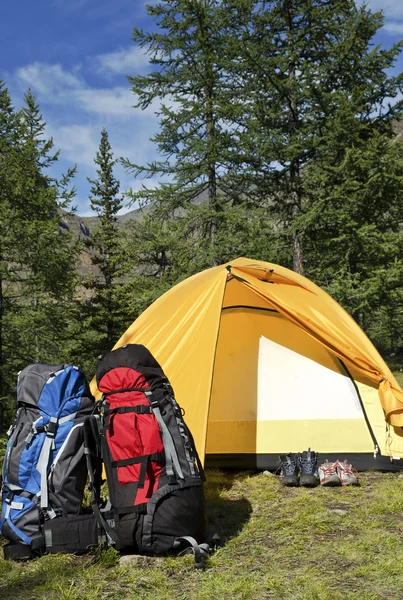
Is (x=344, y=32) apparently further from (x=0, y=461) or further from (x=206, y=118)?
(x=0, y=461)

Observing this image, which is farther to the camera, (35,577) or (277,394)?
(277,394)

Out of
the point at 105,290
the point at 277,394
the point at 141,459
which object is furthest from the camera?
the point at 105,290

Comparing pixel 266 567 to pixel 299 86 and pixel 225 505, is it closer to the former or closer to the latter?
pixel 225 505

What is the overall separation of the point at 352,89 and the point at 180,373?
424 inches

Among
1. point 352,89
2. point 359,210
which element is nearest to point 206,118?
point 352,89

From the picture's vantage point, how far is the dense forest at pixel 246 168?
1205cm

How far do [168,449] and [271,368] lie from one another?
2.64 meters

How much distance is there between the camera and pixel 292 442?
535 cm

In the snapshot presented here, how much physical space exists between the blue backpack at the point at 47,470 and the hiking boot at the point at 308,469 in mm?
2307

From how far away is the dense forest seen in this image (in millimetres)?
12047

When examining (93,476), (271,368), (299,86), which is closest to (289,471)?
(271,368)

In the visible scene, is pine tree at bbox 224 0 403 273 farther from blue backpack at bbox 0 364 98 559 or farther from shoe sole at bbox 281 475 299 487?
blue backpack at bbox 0 364 98 559

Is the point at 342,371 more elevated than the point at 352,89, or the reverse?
the point at 352,89

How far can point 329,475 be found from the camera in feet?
15.6
